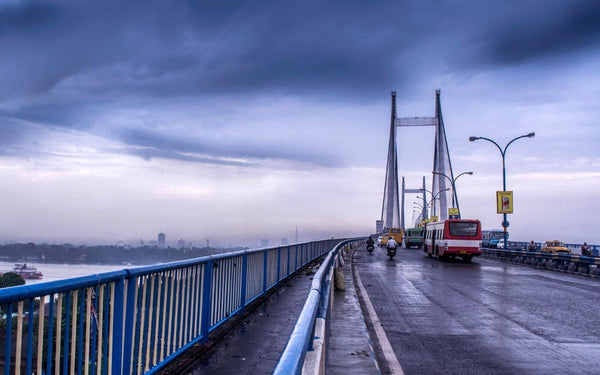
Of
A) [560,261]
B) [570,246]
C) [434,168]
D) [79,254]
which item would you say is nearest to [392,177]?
[434,168]

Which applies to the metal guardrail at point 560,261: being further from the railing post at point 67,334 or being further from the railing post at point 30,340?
the railing post at point 30,340

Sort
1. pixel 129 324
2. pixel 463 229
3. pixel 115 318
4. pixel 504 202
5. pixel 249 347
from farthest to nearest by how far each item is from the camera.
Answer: pixel 504 202
pixel 463 229
pixel 249 347
pixel 129 324
pixel 115 318

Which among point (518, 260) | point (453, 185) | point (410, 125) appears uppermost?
point (410, 125)

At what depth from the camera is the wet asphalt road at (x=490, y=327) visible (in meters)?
6.75

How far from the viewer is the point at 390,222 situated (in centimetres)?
7888

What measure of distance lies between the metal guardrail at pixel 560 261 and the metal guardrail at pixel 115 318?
20655 mm

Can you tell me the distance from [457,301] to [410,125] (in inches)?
2774

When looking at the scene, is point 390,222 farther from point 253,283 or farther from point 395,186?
point 253,283

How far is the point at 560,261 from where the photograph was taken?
27.8 metres

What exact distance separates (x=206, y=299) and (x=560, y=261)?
25.5m

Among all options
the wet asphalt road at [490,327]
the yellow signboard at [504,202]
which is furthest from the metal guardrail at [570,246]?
the wet asphalt road at [490,327]

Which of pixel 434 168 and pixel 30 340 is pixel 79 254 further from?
pixel 434 168

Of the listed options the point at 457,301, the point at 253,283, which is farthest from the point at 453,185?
the point at 253,283

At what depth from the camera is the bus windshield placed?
33938 millimetres
